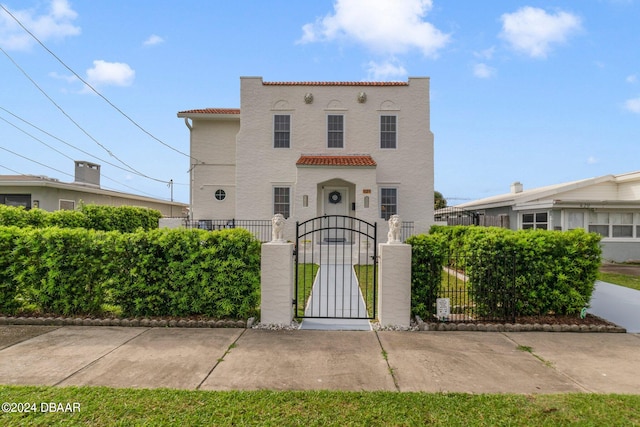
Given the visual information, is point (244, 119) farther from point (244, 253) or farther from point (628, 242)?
point (628, 242)

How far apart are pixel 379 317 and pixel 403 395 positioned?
2.37m

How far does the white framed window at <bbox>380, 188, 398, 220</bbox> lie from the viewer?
643 inches

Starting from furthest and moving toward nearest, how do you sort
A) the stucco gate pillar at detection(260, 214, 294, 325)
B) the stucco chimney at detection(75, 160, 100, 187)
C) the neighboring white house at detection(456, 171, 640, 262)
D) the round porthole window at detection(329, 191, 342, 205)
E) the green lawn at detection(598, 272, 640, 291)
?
1. the stucco chimney at detection(75, 160, 100, 187)
2. the round porthole window at detection(329, 191, 342, 205)
3. the neighboring white house at detection(456, 171, 640, 262)
4. the green lawn at detection(598, 272, 640, 291)
5. the stucco gate pillar at detection(260, 214, 294, 325)

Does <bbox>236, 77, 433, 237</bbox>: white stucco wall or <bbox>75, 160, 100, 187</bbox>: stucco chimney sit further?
<bbox>75, 160, 100, 187</bbox>: stucco chimney

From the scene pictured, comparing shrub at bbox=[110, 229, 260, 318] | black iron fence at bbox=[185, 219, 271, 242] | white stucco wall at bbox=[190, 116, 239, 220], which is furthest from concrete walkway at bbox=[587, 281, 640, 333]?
white stucco wall at bbox=[190, 116, 239, 220]

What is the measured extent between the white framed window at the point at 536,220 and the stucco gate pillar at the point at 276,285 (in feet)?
48.0

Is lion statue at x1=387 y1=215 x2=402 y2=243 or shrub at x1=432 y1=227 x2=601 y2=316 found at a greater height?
lion statue at x1=387 y1=215 x2=402 y2=243

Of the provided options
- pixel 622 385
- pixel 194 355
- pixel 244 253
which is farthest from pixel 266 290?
pixel 622 385

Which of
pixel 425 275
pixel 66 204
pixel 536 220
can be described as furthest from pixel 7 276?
pixel 536 220

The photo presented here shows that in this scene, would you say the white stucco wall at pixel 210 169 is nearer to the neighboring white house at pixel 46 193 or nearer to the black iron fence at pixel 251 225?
the black iron fence at pixel 251 225

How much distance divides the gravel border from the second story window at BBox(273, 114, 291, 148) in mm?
12293

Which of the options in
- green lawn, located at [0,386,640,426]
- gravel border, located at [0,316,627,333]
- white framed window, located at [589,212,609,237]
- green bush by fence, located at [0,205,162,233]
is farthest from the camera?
white framed window, located at [589,212,609,237]

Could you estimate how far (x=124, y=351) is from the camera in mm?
4609

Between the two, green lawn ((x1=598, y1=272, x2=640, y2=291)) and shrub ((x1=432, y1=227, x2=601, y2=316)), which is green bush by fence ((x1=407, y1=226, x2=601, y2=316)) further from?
green lawn ((x1=598, y1=272, x2=640, y2=291))
